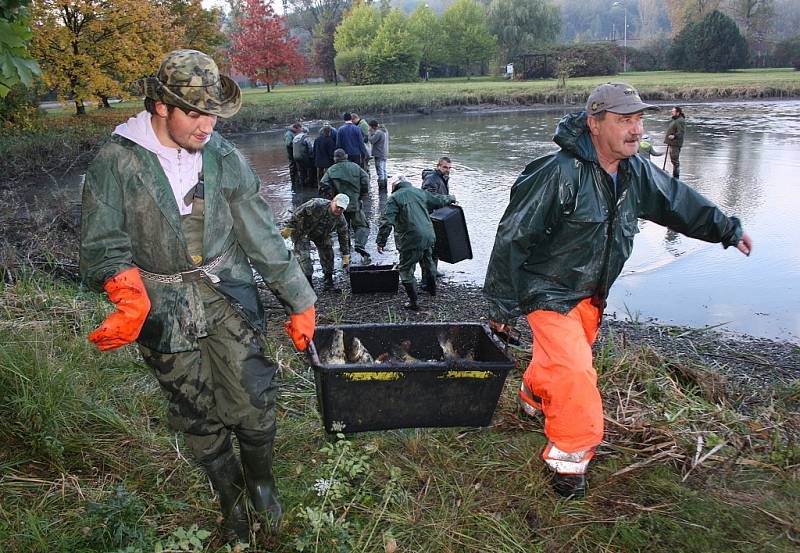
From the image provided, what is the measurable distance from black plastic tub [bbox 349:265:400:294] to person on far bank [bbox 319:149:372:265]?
Answer: 1700 millimetres

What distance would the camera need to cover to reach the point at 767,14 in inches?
2594

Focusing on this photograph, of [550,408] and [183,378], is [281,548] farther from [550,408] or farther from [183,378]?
[550,408]

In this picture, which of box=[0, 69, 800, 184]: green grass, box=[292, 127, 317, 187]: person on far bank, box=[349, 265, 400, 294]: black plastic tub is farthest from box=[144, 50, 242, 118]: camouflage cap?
box=[0, 69, 800, 184]: green grass

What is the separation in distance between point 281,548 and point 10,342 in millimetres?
2447

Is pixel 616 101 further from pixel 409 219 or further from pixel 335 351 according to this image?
pixel 409 219

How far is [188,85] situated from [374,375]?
165 centimetres

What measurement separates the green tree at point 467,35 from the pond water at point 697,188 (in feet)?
117

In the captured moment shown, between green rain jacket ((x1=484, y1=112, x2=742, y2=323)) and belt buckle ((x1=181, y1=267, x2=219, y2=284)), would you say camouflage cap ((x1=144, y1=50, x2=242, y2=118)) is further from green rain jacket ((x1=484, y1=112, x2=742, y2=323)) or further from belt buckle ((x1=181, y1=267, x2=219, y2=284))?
green rain jacket ((x1=484, y1=112, x2=742, y2=323))

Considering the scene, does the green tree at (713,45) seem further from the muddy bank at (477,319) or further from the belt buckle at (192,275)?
the belt buckle at (192,275)

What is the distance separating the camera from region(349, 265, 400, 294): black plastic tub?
8.12 meters

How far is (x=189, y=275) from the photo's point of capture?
2672mm

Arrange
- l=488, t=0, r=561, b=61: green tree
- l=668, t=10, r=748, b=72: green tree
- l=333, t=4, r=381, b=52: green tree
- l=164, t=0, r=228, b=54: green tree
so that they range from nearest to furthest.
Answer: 1. l=164, t=0, r=228, b=54: green tree
2. l=668, t=10, r=748, b=72: green tree
3. l=333, t=4, r=381, b=52: green tree
4. l=488, t=0, r=561, b=61: green tree

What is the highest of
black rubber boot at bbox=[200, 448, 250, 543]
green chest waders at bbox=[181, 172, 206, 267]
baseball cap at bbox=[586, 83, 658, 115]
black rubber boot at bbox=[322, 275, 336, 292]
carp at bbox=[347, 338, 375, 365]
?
baseball cap at bbox=[586, 83, 658, 115]

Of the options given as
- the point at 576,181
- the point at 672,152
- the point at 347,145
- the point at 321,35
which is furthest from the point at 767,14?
the point at 576,181
